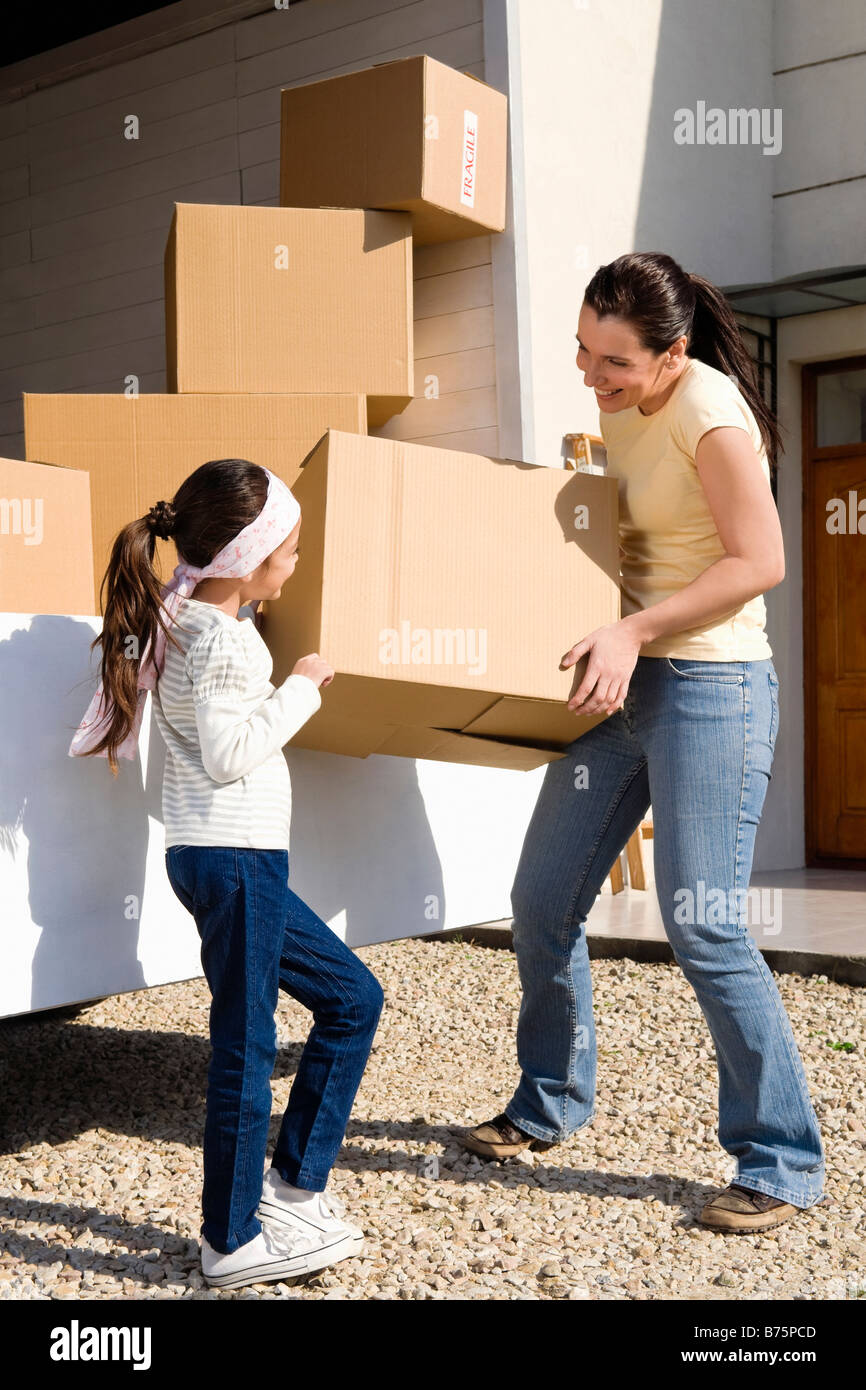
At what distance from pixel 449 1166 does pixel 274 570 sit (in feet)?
3.89

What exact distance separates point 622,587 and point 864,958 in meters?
2.16

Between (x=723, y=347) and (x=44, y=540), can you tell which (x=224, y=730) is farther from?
(x=723, y=347)

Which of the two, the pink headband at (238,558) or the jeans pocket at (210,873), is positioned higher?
the pink headband at (238,558)

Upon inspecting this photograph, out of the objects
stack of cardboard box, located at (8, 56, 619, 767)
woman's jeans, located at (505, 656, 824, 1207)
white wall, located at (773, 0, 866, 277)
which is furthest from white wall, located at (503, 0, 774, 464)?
woman's jeans, located at (505, 656, 824, 1207)

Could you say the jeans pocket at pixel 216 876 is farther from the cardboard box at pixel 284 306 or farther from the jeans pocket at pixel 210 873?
the cardboard box at pixel 284 306

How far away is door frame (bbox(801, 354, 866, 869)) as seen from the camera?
6.21 m

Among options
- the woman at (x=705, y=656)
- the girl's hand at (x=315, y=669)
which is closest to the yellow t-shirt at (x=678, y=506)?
the woman at (x=705, y=656)

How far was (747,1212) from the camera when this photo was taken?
205 centimetres

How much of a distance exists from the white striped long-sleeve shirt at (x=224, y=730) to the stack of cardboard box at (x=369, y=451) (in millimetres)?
165

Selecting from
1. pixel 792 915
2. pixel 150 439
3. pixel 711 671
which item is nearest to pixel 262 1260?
pixel 711 671

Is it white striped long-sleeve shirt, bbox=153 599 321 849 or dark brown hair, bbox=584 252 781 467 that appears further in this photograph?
dark brown hair, bbox=584 252 781 467

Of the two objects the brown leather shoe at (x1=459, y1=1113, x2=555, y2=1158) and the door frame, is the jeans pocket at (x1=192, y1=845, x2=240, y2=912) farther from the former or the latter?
the door frame

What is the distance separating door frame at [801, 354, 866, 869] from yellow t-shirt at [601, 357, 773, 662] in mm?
4233

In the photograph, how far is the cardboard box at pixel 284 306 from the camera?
2.99 m
